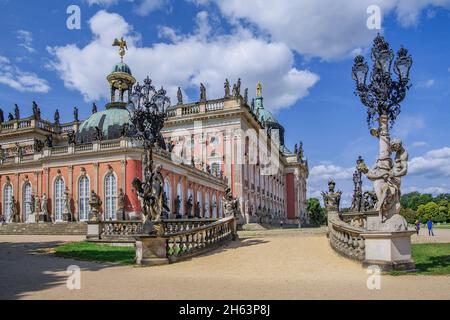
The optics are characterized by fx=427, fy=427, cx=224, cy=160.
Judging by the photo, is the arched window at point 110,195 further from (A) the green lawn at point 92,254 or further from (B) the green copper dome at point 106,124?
(A) the green lawn at point 92,254

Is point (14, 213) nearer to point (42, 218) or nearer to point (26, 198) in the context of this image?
point (26, 198)

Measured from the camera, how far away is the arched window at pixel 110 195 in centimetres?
3462

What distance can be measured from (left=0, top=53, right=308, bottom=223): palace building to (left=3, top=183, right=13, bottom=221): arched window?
0.10 meters

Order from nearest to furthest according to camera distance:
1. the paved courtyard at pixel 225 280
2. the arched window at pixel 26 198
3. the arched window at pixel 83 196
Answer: the paved courtyard at pixel 225 280, the arched window at pixel 83 196, the arched window at pixel 26 198

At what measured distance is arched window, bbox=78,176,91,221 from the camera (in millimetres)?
35625

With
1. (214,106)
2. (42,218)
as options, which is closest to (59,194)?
(42,218)

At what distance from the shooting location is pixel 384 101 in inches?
530

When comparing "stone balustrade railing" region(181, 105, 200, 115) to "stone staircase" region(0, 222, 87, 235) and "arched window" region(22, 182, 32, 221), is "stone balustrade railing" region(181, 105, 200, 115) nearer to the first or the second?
"arched window" region(22, 182, 32, 221)

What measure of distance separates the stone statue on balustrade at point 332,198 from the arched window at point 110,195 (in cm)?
1720

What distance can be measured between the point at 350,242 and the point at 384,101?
4837 mm

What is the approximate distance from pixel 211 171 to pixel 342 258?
119ft

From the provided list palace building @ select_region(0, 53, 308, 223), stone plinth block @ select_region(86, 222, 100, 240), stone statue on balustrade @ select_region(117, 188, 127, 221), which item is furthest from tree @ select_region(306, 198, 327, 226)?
stone plinth block @ select_region(86, 222, 100, 240)

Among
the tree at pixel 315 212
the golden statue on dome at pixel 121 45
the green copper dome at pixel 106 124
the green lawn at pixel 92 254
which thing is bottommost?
the tree at pixel 315 212

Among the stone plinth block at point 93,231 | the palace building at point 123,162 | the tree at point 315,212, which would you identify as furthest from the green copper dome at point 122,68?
the tree at point 315,212
